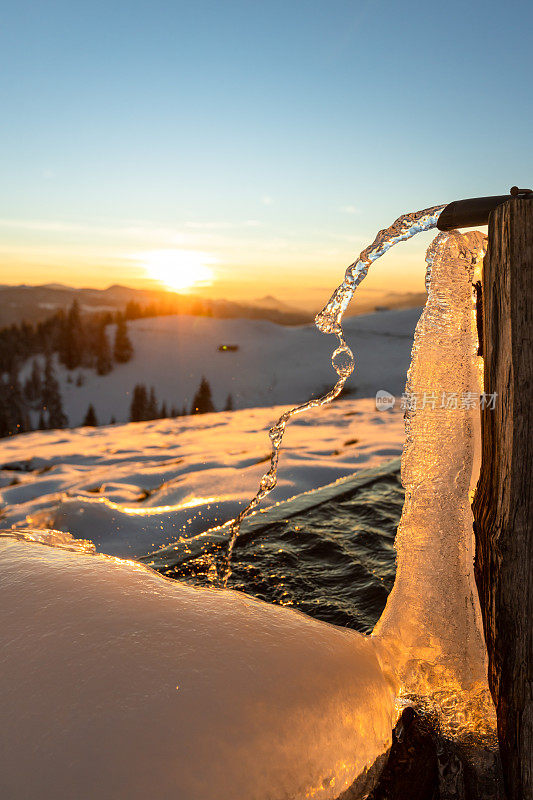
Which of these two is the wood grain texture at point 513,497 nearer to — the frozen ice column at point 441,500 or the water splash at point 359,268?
the frozen ice column at point 441,500

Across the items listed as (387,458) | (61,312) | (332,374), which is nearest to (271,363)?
(332,374)

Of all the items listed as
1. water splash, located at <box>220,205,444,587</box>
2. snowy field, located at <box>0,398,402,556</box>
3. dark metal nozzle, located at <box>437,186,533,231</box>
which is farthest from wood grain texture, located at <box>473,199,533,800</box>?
snowy field, located at <box>0,398,402,556</box>

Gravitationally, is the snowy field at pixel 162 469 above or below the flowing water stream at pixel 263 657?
below

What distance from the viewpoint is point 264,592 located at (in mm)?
2436

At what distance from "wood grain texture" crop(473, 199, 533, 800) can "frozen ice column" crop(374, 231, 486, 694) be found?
211mm

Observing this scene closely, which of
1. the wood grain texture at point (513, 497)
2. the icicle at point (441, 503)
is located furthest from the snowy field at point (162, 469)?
the wood grain texture at point (513, 497)

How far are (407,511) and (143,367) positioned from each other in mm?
43116

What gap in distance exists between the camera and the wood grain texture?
1.30m

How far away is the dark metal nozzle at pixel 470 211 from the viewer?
4.81 feet

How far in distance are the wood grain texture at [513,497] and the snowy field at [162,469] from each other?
213cm

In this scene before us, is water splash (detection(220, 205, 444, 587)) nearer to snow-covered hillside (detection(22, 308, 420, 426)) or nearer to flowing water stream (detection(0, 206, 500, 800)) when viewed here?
flowing water stream (detection(0, 206, 500, 800))

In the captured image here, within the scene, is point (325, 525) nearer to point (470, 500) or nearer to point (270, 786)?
point (470, 500)

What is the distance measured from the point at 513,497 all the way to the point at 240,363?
143 feet

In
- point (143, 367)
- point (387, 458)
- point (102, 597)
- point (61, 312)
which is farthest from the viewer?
point (143, 367)
